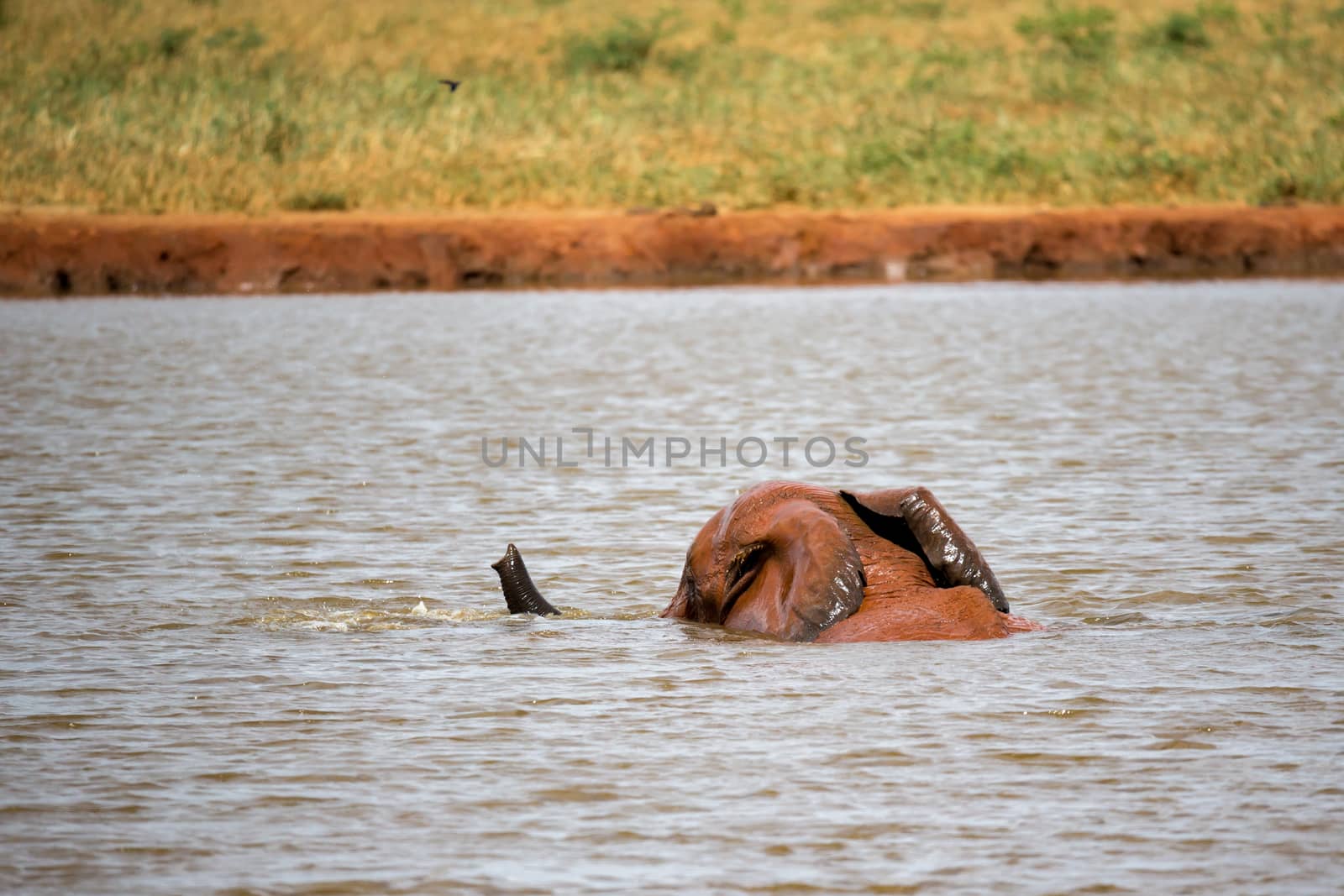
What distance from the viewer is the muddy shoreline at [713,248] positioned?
26.5 m

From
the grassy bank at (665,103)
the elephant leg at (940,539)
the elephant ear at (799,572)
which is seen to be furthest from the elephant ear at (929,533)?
the grassy bank at (665,103)

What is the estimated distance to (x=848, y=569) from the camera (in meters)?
6.72

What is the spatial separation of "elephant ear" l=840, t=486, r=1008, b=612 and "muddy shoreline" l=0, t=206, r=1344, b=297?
65.7 ft

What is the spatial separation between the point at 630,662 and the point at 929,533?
1.07m

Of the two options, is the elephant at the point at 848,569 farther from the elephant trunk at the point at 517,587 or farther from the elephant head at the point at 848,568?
the elephant trunk at the point at 517,587

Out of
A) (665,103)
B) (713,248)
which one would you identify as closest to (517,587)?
(713,248)

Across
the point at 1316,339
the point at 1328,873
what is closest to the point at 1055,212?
the point at 1316,339

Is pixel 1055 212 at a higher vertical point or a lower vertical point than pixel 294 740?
higher

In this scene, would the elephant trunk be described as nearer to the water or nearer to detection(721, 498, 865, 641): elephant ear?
the water

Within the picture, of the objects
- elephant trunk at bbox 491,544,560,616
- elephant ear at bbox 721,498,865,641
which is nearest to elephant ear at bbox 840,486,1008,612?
elephant ear at bbox 721,498,865,641

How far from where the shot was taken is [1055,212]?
2738 centimetres

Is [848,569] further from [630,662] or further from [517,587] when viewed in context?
[517,587]

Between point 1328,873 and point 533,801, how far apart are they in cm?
193

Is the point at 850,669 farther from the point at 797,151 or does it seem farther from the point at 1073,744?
the point at 797,151
